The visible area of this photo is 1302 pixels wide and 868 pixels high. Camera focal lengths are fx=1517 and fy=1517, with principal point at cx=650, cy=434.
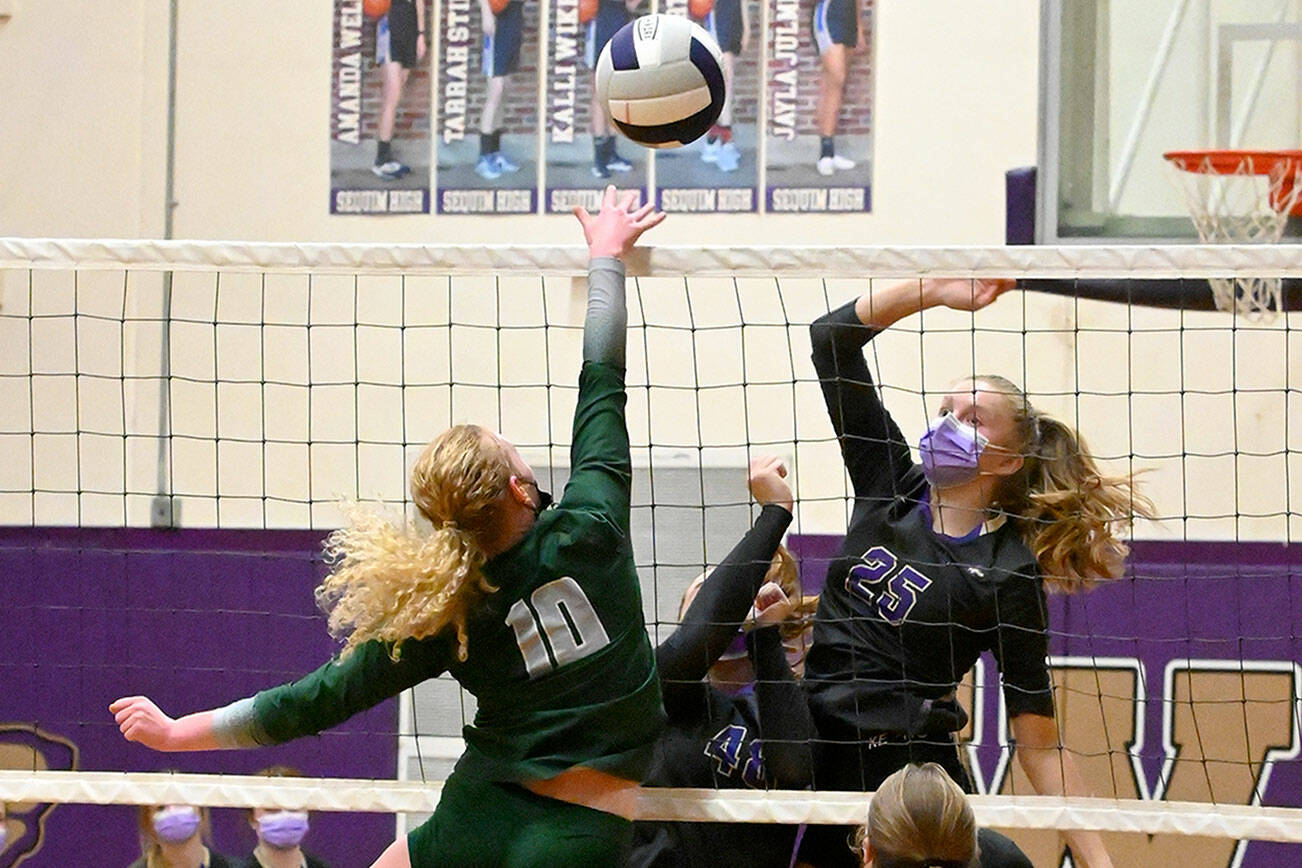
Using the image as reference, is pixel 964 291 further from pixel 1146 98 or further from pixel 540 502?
pixel 1146 98

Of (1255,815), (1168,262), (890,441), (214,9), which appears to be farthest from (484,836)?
(214,9)

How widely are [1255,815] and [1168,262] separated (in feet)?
3.79

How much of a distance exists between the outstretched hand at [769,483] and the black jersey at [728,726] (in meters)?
0.03

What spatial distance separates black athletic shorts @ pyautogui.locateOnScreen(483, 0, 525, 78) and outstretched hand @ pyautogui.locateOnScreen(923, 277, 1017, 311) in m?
4.03

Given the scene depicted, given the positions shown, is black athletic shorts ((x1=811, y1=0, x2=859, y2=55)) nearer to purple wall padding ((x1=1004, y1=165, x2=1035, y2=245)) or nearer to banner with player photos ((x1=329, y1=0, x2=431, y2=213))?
purple wall padding ((x1=1004, y1=165, x2=1035, y2=245))

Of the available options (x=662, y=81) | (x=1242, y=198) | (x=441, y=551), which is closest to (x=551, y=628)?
(x=441, y=551)

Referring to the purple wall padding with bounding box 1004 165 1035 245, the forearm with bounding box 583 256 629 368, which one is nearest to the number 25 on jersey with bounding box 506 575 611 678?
the forearm with bounding box 583 256 629 368

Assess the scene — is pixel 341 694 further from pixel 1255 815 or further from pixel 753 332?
pixel 753 332

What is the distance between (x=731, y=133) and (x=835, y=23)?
0.66 m

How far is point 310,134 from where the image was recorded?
6.93 metres

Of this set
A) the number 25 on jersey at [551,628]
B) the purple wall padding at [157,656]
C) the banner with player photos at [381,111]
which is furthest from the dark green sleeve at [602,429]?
the banner with player photos at [381,111]

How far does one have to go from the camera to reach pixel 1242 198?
18.8ft

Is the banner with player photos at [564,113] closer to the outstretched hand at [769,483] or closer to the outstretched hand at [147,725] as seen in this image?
the outstretched hand at [769,483]

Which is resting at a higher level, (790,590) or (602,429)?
(602,429)
